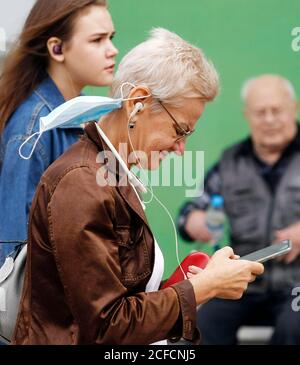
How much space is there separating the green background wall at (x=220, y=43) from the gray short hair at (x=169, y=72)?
5.74ft

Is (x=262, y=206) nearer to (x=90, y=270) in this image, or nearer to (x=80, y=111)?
(x=80, y=111)

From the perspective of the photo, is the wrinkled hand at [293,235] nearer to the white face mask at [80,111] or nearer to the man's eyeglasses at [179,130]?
the man's eyeglasses at [179,130]

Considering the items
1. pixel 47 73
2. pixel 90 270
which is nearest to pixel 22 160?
pixel 47 73

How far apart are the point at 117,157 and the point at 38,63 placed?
1.08 m

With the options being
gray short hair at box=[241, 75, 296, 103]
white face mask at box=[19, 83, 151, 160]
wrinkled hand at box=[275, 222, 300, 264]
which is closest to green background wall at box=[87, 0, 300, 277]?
gray short hair at box=[241, 75, 296, 103]

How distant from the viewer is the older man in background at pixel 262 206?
4.00 m

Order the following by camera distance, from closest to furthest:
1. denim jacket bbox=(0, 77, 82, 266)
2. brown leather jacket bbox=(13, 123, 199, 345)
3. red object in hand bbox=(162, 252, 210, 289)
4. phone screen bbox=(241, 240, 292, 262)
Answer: brown leather jacket bbox=(13, 123, 199, 345) → phone screen bbox=(241, 240, 292, 262) → red object in hand bbox=(162, 252, 210, 289) → denim jacket bbox=(0, 77, 82, 266)

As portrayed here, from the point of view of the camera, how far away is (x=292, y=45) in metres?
4.04

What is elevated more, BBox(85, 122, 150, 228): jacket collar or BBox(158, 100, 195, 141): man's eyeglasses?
BBox(158, 100, 195, 141): man's eyeglasses

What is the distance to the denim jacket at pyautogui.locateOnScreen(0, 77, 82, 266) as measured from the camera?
2867mm

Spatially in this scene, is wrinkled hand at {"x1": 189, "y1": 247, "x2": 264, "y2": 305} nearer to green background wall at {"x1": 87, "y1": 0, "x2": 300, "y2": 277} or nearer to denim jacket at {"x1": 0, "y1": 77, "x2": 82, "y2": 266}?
denim jacket at {"x1": 0, "y1": 77, "x2": 82, "y2": 266}

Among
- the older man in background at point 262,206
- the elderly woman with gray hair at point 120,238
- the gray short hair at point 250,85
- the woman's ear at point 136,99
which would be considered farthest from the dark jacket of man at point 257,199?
the woman's ear at point 136,99

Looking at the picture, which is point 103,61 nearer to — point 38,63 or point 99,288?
point 38,63
